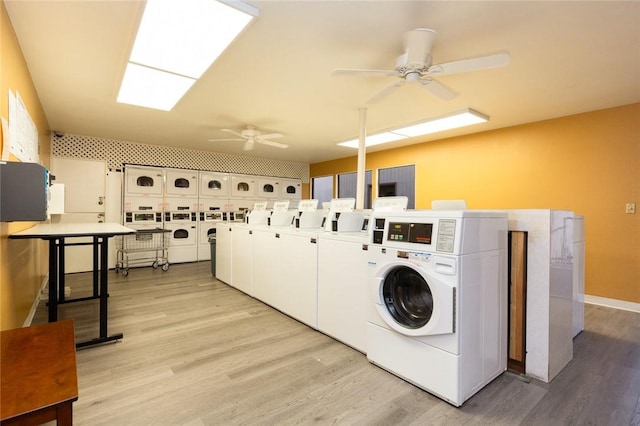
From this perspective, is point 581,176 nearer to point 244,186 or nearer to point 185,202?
point 244,186

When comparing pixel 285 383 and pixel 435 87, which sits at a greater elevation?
pixel 435 87

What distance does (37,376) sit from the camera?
103 centimetres

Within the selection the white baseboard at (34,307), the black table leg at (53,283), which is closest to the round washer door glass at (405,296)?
the black table leg at (53,283)

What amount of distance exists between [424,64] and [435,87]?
0.36 meters

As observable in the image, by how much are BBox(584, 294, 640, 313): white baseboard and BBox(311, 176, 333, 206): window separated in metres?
5.73

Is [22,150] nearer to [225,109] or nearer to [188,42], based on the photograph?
[188,42]

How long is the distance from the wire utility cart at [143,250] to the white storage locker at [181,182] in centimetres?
100

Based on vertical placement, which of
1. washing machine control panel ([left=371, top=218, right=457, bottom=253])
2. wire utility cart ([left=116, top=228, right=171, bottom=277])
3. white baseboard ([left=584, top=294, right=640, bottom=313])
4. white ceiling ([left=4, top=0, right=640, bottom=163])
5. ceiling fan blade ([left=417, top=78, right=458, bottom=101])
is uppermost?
white ceiling ([left=4, top=0, right=640, bottom=163])

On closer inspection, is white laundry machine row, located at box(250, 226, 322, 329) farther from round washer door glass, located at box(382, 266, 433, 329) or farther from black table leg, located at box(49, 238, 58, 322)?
black table leg, located at box(49, 238, 58, 322)

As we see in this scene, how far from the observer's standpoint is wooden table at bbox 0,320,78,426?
2.86ft

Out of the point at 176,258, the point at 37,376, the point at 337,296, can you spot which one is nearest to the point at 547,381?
the point at 337,296

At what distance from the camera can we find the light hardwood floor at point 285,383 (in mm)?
1773

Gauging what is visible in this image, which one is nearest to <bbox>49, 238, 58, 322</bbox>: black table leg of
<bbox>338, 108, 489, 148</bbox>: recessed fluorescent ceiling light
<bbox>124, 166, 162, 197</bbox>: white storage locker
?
<bbox>124, 166, 162, 197</bbox>: white storage locker


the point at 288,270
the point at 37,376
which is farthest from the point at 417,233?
the point at 37,376
